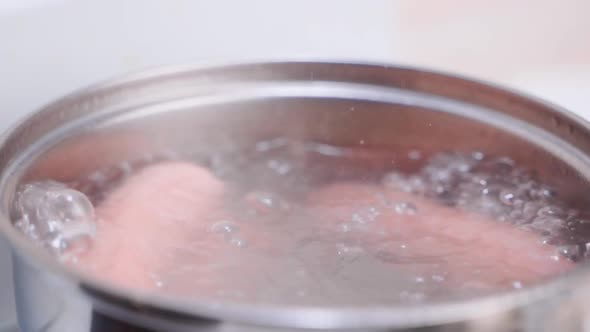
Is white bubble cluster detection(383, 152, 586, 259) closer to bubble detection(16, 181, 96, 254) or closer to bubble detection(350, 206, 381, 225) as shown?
bubble detection(350, 206, 381, 225)

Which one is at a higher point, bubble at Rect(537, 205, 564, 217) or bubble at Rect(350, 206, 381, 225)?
bubble at Rect(537, 205, 564, 217)

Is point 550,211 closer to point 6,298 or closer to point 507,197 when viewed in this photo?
point 507,197

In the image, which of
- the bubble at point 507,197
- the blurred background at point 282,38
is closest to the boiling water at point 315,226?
the bubble at point 507,197

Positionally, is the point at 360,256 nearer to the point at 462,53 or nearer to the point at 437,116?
the point at 437,116

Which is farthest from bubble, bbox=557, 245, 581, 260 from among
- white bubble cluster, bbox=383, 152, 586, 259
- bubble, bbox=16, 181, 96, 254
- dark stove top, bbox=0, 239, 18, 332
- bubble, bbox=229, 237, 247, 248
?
dark stove top, bbox=0, 239, 18, 332

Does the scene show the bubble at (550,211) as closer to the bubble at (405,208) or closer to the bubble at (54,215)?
the bubble at (405,208)

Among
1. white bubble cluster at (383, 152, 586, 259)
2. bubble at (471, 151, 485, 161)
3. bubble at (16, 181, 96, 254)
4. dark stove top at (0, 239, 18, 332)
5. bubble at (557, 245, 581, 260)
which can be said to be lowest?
dark stove top at (0, 239, 18, 332)
